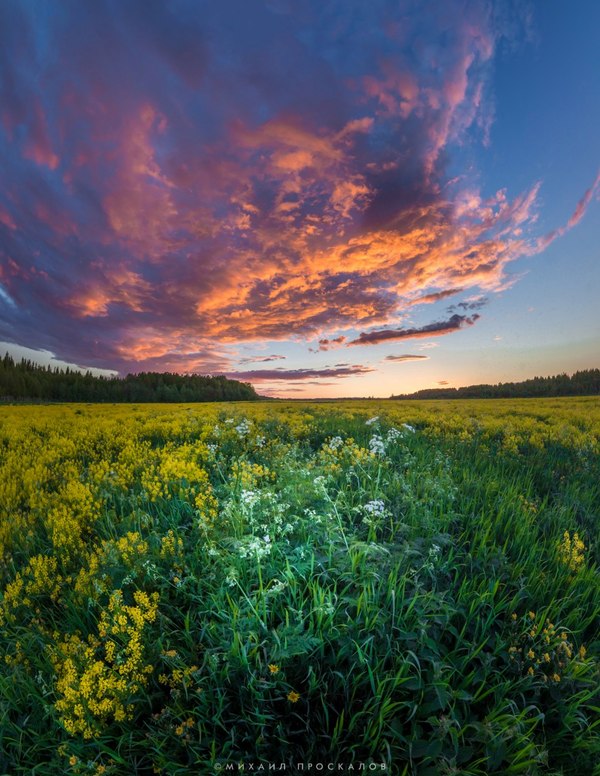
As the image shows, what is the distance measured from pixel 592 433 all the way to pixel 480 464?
6050 millimetres

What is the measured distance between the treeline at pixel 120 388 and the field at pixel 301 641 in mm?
72964

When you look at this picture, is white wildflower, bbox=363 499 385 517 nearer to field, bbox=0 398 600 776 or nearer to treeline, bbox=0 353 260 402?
field, bbox=0 398 600 776

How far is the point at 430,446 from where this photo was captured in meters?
8.32

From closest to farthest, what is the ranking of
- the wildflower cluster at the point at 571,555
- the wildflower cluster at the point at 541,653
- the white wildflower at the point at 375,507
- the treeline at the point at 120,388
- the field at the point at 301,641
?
1. the field at the point at 301,641
2. the wildflower cluster at the point at 541,653
3. the white wildflower at the point at 375,507
4. the wildflower cluster at the point at 571,555
5. the treeline at the point at 120,388

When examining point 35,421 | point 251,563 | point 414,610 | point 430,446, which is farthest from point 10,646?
point 35,421

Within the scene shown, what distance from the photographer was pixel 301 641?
7.77 feet

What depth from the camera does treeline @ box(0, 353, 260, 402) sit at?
74.9 meters

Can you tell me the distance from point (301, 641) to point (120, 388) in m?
84.7

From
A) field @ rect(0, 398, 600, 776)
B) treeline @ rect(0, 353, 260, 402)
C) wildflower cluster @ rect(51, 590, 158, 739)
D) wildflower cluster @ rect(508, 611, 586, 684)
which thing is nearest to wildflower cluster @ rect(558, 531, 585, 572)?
field @ rect(0, 398, 600, 776)

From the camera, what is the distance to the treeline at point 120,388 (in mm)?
74875

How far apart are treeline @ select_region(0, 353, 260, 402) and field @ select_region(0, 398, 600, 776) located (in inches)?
2873

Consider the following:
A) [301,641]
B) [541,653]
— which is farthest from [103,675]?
[541,653]

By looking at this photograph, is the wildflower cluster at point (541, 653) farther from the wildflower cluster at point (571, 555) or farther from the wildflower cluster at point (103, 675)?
the wildflower cluster at point (103, 675)

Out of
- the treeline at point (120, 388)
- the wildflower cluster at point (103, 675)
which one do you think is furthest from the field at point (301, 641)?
the treeline at point (120, 388)
